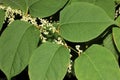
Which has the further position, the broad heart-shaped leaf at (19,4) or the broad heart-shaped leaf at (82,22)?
the broad heart-shaped leaf at (19,4)

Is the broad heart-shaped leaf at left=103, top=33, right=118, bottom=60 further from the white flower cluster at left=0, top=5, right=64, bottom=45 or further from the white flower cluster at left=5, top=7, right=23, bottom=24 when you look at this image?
the white flower cluster at left=5, top=7, right=23, bottom=24

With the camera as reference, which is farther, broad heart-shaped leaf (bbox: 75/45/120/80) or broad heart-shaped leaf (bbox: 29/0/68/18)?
broad heart-shaped leaf (bbox: 29/0/68/18)

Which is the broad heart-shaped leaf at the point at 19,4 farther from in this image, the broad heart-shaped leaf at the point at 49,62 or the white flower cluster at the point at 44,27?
the broad heart-shaped leaf at the point at 49,62

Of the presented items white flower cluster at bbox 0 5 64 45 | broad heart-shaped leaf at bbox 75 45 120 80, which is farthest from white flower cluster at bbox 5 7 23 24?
broad heart-shaped leaf at bbox 75 45 120 80

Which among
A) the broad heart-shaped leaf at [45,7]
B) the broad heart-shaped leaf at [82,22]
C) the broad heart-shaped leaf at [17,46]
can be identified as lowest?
the broad heart-shaped leaf at [17,46]

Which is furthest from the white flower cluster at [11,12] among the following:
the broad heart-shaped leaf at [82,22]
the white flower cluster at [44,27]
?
the broad heart-shaped leaf at [82,22]

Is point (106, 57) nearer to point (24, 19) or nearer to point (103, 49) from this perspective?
point (103, 49)

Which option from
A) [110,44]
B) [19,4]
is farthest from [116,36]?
[19,4]
